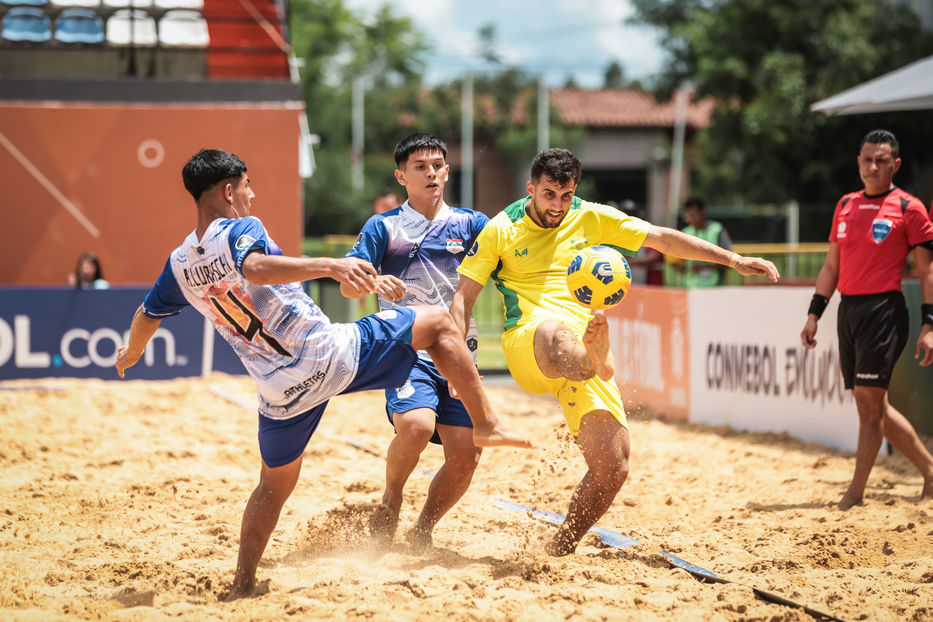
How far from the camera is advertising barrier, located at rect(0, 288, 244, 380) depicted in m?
12.2

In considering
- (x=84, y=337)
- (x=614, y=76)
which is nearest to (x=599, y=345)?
(x=84, y=337)

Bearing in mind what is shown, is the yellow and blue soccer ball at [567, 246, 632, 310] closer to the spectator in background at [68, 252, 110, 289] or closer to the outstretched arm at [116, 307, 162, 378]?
the outstretched arm at [116, 307, 162, 378]

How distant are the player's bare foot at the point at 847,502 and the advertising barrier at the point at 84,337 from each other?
829cm

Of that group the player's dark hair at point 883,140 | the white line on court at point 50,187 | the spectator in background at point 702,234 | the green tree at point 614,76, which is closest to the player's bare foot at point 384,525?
the player's dark hair at point 883,140

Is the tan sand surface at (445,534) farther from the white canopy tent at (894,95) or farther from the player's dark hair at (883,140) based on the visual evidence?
the white canopy tent at (894,95)

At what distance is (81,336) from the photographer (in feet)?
40.5

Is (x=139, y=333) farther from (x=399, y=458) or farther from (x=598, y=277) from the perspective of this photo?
(x=598, y=277)

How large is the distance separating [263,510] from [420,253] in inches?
64.0

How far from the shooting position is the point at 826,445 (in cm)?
845

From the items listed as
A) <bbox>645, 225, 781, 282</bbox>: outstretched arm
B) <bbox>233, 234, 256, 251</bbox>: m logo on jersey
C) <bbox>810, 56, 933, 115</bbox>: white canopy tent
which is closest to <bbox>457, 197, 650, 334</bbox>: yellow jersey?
<bbox>645, 225, 781, 282</bbox>: outstretched arm

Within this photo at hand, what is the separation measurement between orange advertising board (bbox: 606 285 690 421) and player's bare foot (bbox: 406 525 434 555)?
4.73 metres

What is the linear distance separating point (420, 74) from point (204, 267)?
51068 mm

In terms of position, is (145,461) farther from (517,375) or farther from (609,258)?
(609,258)

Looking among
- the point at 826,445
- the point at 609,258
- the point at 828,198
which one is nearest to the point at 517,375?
the point at 609,258
